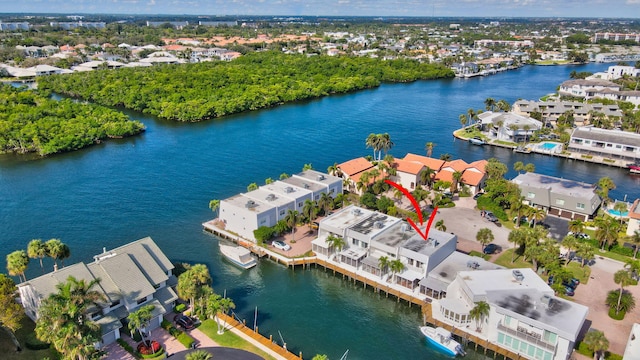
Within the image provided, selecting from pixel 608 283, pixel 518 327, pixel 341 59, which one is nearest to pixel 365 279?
pixel 518 327

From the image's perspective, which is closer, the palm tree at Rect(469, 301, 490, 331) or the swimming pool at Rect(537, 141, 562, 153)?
the palm tree at Rect(469, 301, 490, 331)

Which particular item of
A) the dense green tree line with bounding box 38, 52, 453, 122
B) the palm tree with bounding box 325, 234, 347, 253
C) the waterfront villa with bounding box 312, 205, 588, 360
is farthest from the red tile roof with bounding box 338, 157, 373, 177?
the dense green tree line with bounding box 38, 52, 453, 122

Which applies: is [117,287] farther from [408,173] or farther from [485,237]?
[408,173]

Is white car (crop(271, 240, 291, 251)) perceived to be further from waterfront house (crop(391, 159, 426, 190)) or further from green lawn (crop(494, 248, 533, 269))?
waterfront house (crop(391, 159, 426, 190))

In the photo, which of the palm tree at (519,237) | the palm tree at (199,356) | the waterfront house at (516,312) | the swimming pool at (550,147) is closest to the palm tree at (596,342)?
the waterfront house at (516,312)

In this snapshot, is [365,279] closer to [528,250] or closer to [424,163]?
[528,250]

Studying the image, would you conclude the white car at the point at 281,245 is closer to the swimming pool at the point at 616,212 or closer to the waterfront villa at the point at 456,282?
the waterfront villa at the point at 456,282

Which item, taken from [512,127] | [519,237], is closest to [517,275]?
[519,237]
